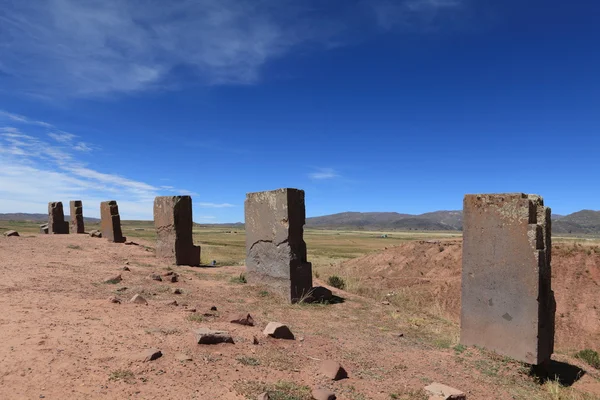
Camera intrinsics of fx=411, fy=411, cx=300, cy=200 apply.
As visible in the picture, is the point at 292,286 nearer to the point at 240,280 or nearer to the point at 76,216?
the point at 240,280

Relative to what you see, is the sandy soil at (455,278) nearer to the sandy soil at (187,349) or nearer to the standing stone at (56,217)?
the sandy soil at (187,349)

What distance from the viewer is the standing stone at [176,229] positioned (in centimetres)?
1339

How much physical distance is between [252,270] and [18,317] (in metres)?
5.62

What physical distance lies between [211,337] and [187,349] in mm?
339

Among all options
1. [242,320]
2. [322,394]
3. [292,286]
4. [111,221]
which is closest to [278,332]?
[242,320]

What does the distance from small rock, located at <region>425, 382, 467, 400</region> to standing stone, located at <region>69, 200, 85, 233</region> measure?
70.1ft

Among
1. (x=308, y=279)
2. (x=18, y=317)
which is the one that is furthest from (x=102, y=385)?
(x=308, y=279)

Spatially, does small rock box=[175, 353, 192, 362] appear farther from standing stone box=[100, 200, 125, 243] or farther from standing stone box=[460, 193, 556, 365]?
standing stone box=[100, 200, 125, 243]

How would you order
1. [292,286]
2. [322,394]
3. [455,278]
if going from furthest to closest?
[455,278] → [292,286] → [322,394]

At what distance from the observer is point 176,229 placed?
43.8 feet

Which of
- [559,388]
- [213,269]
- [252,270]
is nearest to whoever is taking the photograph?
[559,388]

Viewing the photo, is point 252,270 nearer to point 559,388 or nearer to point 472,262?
point 472,262

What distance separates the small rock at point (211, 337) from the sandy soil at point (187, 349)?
0.24 feet

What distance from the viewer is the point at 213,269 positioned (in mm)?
13180
